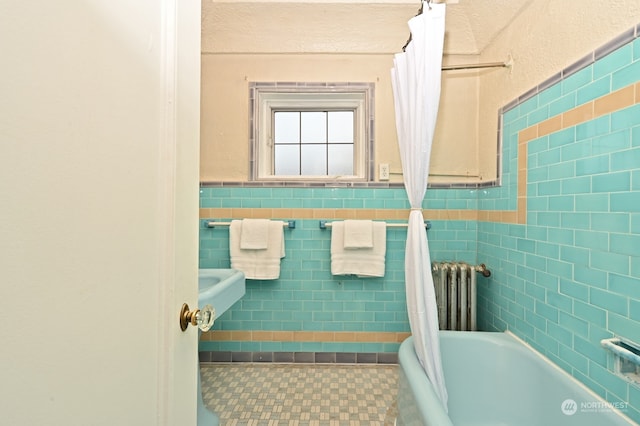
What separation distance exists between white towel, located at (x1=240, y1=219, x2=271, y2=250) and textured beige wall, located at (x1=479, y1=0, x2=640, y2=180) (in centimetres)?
146

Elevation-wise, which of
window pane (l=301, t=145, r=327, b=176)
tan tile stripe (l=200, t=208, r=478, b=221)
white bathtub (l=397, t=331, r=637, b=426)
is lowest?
white bathtub (l=397, t=331, r=637, b=426)

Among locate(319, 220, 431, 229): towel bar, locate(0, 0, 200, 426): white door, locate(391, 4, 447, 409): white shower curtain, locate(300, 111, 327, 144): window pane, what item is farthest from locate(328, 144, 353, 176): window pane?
locate(0, 0, 200, 426): white door

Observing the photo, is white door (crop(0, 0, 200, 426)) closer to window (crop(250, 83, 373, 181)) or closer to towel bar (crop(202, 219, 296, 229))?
towel bar (crop(202, 219, 296, 229))

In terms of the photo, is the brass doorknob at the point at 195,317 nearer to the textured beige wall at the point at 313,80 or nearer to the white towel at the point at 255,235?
the white towel at the point at 255,235

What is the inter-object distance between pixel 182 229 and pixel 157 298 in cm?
13

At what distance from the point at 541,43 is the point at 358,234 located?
1321 millimetres

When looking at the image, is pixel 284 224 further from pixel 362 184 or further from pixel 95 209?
pixel 95 209

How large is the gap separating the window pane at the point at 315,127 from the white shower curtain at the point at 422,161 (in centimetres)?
83

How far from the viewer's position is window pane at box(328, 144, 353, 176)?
84.5 inches

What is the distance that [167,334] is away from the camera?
528 millimetres

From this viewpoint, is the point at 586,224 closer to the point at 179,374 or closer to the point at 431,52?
the point at 431,52

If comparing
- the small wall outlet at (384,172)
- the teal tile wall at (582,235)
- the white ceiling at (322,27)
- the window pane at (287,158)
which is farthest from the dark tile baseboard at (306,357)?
the white ceiling at (322,27)

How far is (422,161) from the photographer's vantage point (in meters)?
1.39

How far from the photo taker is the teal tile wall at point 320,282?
6.53 feet
